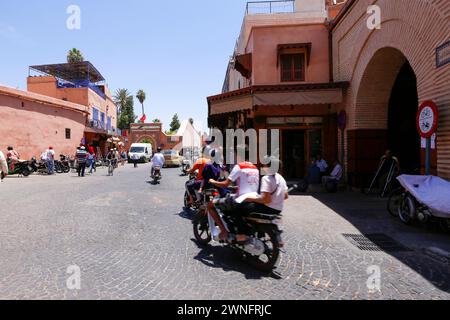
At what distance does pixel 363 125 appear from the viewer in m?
10.7

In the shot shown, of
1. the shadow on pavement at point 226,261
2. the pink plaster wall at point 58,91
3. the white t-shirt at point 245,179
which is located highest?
the pink plaster wall at point 58,91

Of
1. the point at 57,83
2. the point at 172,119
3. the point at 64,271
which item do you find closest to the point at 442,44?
the point at 64,271

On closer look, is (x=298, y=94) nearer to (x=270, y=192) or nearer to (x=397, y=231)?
(x=397, y=231)

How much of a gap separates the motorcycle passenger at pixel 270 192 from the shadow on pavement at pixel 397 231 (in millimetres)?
1941

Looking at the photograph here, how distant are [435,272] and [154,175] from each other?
11.4 m

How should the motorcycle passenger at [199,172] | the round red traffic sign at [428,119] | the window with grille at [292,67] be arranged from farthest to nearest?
the window with grille at [292,67] → the motorcycle passenger at [199,172] → the round red traffic sign at [428,119]

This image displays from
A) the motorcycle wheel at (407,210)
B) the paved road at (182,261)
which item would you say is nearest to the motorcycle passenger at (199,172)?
the paved road at (182,261)

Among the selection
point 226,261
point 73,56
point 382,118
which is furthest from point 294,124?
point 73,56

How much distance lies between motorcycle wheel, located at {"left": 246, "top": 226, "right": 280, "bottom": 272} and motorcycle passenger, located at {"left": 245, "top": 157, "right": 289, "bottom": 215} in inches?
10.3

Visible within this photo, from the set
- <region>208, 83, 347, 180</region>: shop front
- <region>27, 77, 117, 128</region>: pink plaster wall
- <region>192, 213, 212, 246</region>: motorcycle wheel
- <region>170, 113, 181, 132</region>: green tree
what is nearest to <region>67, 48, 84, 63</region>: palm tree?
<region>27, 77, 117, 128</region>: pink plaster wall

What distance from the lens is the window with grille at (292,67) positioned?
1373cm

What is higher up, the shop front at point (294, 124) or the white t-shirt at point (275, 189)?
the shop front at point (294, 124)

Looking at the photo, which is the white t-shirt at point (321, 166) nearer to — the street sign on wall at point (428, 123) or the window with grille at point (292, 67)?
the window with grille at point (292, 67)
